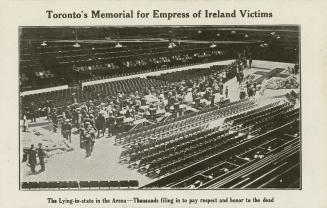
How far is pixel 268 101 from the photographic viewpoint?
2396 mm

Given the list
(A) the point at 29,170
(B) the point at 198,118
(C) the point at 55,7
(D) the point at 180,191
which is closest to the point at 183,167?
(D) the point at 180,191

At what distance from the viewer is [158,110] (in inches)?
97.2

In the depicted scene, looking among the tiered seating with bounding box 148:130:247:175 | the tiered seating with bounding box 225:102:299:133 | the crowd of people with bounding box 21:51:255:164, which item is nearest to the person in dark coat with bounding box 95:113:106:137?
the crowd of people with bounding box 21:51:255:164

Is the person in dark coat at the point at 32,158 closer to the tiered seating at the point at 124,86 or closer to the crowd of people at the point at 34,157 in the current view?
the crowd of people at the point at 34,157

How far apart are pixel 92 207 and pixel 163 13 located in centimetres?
108

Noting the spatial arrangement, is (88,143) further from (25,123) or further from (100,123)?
(25,123)

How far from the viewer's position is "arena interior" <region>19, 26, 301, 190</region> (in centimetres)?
233

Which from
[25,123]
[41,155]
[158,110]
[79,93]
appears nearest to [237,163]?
[158,110]

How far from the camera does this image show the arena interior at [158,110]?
2326 millimetres

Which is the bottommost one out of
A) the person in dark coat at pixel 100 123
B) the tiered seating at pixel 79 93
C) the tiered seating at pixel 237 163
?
the tiered seating at pixel 237 163

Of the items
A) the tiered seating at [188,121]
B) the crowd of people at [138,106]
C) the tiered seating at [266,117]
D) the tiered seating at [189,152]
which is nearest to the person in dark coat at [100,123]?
the crowd of people at [138,106]

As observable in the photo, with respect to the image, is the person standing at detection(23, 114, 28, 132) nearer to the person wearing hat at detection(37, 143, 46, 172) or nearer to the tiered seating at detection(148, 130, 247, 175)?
the person wearing hat at detection(37, 143, 46, 172)

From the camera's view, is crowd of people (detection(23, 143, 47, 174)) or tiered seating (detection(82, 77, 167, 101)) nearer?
crowd of people (detection(23, 143, 47, 174))

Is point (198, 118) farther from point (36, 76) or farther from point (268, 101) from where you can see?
point (36, 76)
